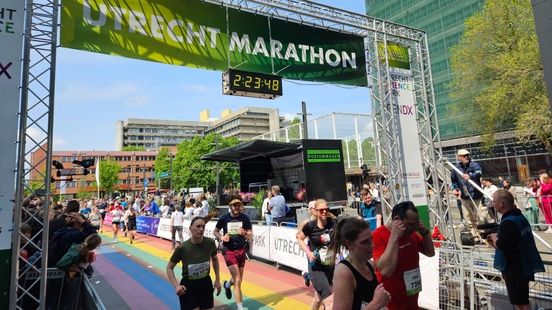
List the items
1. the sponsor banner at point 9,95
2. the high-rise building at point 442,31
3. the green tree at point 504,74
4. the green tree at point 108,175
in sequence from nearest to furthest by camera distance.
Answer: the sponsor banner at point 9,95 < the green tree at point 504,74 < the high-rise building at point 442,31 < the green tree at point 108,175

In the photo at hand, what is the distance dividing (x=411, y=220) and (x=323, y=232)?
2.16 meters

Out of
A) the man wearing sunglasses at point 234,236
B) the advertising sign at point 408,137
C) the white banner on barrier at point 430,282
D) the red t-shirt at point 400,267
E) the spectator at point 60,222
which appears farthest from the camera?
the advertising sign at point 408,137

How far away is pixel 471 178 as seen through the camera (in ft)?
24.9

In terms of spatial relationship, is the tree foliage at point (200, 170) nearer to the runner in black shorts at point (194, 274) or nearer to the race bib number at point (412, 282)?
the runner in black shorts at point (194, 274)

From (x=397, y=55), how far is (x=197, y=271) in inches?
328

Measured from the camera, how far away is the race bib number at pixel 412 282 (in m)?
2.91

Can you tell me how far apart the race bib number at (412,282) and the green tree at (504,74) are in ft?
66.3

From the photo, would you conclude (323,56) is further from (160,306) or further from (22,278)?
(22,278)

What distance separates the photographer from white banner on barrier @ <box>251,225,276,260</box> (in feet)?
31.6

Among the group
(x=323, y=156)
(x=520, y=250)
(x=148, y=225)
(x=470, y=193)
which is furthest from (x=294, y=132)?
(x=520, y=250)

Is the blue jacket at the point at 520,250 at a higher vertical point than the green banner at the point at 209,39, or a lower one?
lower

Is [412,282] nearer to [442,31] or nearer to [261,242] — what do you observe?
[261,242]

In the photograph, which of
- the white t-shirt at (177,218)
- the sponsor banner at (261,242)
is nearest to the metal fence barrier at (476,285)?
the sponsor banner at (261,242)

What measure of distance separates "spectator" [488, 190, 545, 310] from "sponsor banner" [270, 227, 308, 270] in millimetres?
4607
